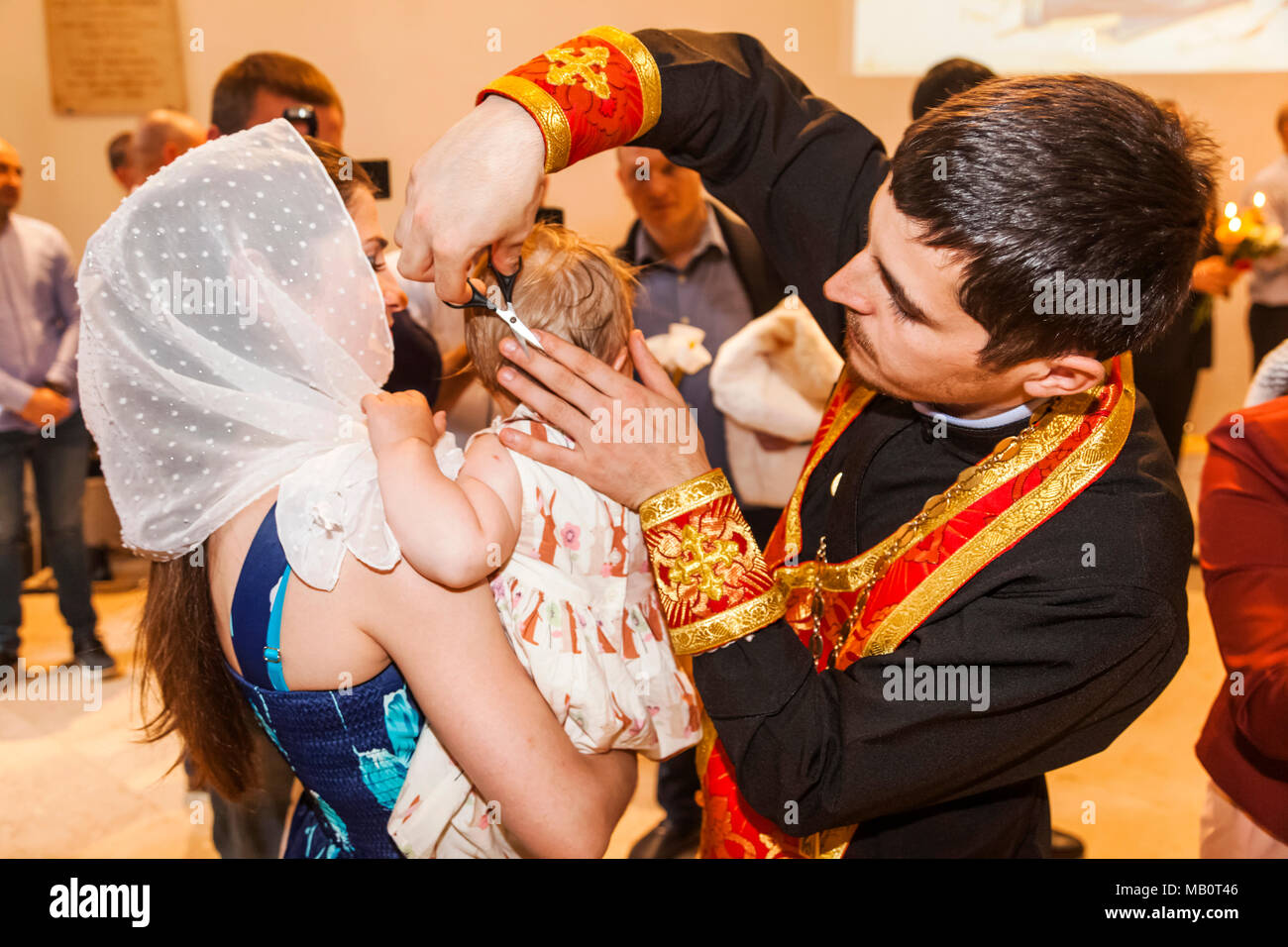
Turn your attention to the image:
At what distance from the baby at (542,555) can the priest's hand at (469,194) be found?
177 millimetres

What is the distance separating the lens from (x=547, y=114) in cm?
109

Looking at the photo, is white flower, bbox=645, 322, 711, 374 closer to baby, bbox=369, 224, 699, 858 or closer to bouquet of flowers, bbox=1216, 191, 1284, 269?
baby, bbox=369, 224, 699, 858

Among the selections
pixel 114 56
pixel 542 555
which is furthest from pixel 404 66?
pixel 542 555

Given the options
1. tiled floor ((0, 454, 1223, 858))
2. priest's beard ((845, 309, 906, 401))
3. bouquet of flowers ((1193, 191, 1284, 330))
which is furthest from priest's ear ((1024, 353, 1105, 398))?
bouquet of flowers ((1193, 191, 1284, 330))

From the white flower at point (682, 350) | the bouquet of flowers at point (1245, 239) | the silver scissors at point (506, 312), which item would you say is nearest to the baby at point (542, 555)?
the silver scissors at point (506, 312)

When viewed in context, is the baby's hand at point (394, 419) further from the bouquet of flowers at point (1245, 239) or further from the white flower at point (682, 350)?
the bouquet of flowers at point (1245, 239)

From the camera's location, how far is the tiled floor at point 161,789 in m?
2.79

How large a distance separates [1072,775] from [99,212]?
536cm

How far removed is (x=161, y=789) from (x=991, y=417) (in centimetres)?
293

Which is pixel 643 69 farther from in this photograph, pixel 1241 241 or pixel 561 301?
pixel 1241 241

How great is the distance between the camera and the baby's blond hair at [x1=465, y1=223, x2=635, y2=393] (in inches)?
52.1

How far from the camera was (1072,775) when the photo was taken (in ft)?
10.4
